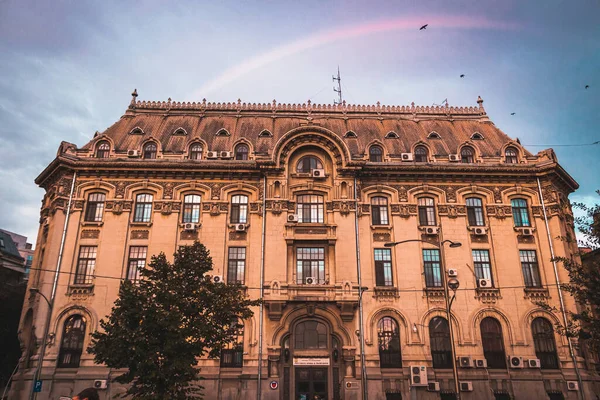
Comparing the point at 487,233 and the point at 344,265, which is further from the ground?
the point at 487,233

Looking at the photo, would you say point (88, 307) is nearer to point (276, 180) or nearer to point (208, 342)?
point (208, 342)

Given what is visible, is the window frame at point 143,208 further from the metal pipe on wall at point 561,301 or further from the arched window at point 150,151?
the metal pipe on wall at point 561,301

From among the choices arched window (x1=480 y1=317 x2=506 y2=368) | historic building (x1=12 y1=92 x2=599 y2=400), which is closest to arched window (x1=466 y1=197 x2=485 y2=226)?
historic building (x1=12 y1=92 x2=599 y2=400)

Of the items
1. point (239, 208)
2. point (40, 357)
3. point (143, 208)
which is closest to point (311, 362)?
point (239, 208)

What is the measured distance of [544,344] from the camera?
3012 cm

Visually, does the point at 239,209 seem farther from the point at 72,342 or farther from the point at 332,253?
the point at 72,342

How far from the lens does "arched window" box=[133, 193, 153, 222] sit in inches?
1271

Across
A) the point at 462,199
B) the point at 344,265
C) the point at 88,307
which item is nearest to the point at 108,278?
the point at 88,307

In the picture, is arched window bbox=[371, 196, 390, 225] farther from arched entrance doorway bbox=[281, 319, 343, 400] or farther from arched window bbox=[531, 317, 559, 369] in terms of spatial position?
arched window bbox=[531, 317, 559, 369]

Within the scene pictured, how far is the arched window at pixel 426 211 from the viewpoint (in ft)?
108

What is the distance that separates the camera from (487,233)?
32344 millimetres

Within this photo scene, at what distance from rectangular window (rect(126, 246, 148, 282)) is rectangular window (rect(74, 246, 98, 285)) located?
2356 mm

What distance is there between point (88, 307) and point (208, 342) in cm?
1194

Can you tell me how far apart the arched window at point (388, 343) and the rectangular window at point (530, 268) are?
9.79 meters
